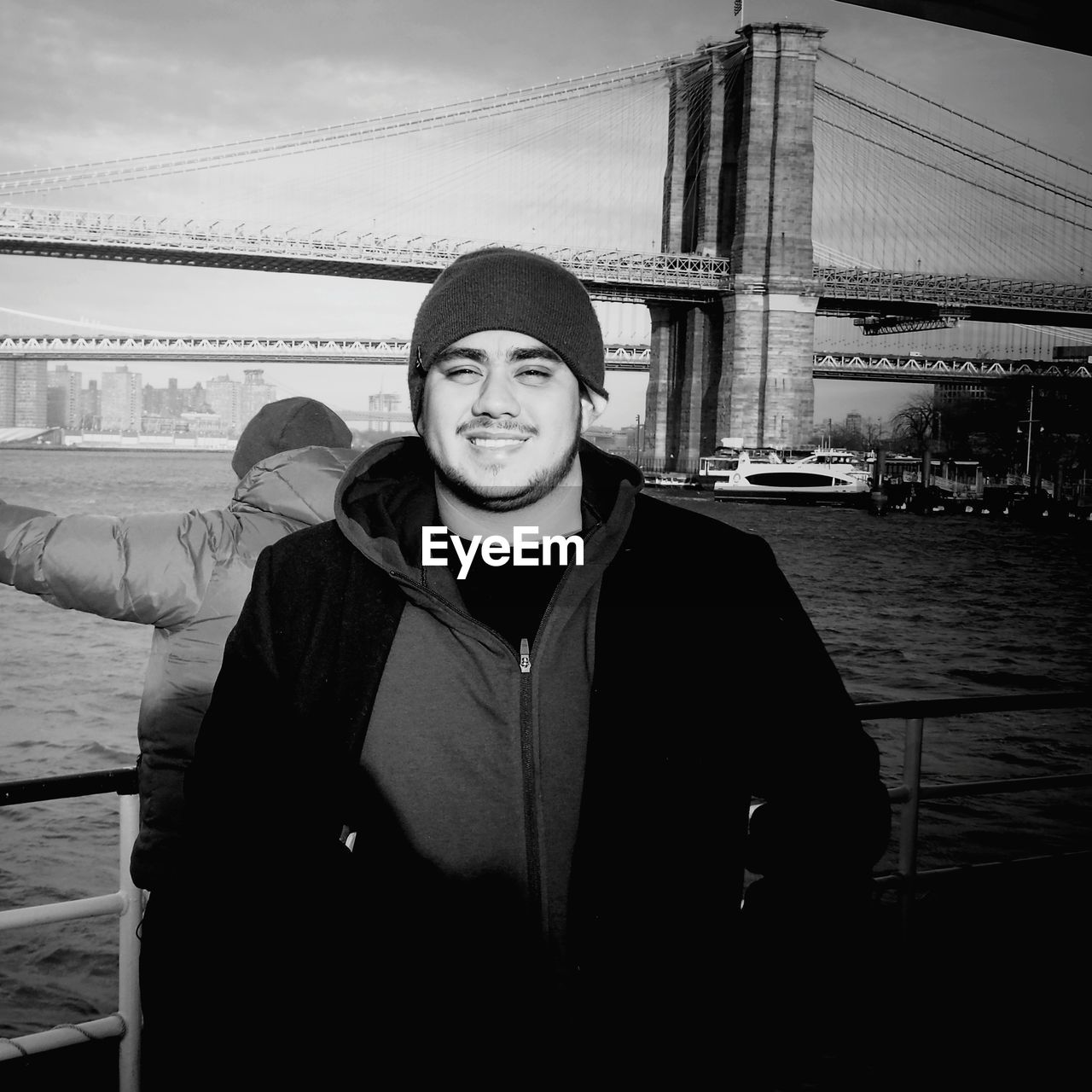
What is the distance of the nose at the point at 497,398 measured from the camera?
0.94m

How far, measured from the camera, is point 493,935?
2.86ft

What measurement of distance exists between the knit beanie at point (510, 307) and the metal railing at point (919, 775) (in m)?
0.77

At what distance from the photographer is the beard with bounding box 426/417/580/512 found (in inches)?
37.2

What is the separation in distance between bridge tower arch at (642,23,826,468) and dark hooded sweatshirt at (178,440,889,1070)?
31123 mm

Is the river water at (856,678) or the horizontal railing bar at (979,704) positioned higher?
the horizontal railing bar at (979,704)

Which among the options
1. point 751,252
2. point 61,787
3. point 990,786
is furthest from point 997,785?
point 751,252

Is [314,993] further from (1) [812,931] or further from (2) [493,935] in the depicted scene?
(1) [812,931]

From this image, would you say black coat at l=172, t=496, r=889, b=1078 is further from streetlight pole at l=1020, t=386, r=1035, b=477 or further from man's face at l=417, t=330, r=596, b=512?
streetlight pole at l=1020, t=386, r=1035, b=477

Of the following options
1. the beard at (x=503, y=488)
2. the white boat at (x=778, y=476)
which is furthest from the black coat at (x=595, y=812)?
the white boat at (x=778, y=476)

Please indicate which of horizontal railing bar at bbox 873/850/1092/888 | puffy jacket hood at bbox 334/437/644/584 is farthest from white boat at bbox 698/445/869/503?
puffy jacket hood at bbox 334/437/644/584

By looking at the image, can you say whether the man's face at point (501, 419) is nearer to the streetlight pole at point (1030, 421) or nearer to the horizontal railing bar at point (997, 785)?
the horizontal railing bar at point (997, 785)

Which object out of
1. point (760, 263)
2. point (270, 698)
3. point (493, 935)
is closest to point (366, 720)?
point (270, 698)

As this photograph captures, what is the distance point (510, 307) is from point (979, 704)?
1.10 m

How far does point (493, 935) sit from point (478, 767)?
125mm
